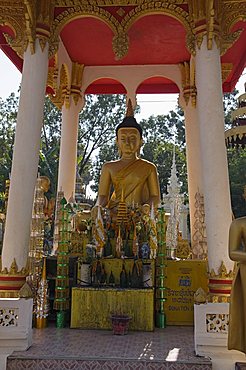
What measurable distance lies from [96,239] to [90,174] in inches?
750

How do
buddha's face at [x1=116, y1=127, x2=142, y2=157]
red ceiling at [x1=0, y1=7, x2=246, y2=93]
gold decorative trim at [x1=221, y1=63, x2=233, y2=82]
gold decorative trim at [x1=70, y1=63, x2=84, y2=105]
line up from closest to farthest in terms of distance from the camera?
red ceiling at [x1=0, y1=7, x2=246, y2=93], buddha's face at [x1=116, y1=127, x2=142, y2=157], gold decorative trim at [x1=221, y1=63, x2=233, y2=82], gold decorative trim at [x1=70, y1=63, x2=84, y2=105]

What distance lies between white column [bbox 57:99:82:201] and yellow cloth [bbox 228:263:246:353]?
16.8 ft

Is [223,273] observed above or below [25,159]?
below

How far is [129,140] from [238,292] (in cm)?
413

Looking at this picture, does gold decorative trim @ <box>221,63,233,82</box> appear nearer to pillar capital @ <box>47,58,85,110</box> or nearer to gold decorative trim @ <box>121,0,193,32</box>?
gold decorative trim @ <box>121,0,193,32</box>

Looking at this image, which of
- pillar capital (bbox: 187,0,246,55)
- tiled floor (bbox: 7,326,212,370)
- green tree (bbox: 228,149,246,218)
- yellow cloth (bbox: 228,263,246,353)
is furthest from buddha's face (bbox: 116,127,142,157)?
green tree (bbox: 228,149,246,218)

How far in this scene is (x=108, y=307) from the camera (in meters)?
5.14

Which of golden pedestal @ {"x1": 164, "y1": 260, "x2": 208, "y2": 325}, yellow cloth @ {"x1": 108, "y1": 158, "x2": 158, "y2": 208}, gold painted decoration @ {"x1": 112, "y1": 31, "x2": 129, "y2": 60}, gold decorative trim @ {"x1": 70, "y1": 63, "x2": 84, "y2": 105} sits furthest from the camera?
gold decorative trim @ {"x1": 70, "y1": 63, "x2": 84, "y2": 105}

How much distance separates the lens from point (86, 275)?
5.43 metres

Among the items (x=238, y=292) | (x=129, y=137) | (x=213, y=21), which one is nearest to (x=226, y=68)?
(x=129, y=137)

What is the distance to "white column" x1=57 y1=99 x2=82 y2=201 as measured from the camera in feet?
26.8

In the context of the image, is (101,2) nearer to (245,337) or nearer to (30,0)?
(30,0)

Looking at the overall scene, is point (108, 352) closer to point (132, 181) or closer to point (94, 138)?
point (132, 181)

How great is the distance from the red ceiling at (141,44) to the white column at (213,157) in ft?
5.12
